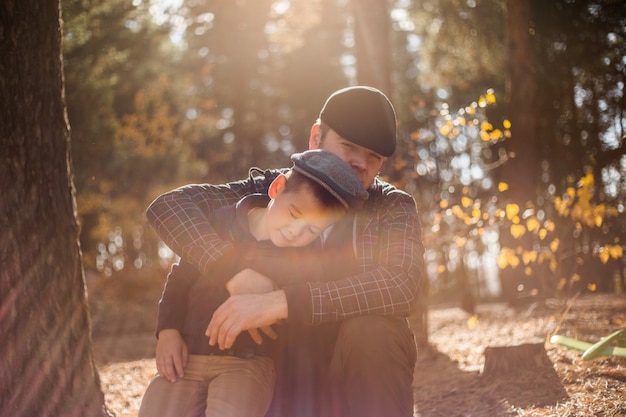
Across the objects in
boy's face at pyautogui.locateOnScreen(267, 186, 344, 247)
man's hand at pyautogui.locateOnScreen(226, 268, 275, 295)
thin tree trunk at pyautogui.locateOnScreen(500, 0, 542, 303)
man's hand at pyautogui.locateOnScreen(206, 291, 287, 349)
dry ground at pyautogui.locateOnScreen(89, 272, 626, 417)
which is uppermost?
thin tree trunk at pyautogui.locateOnScreen(500, 0, 542, 303)

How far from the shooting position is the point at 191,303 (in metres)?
2.71

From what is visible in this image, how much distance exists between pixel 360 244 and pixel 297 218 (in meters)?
0.33

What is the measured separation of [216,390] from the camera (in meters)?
2.52

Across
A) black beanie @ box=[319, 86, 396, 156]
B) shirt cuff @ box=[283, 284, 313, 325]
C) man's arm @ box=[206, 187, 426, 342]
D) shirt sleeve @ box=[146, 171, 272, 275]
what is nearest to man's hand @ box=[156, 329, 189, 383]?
man's arm @ box=[206, 187, 426, 342]

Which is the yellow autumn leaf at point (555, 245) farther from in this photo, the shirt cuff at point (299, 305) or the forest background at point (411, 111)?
the shirt cuff at point (299, 305)

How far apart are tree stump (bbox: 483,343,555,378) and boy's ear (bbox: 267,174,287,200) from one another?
8.03 feet

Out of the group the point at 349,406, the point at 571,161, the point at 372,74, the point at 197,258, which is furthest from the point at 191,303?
the point at 571,161

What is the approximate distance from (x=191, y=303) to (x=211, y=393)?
0.39 meters

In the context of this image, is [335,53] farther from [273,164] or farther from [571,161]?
[571,161]

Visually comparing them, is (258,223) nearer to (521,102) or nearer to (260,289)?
(260,289)

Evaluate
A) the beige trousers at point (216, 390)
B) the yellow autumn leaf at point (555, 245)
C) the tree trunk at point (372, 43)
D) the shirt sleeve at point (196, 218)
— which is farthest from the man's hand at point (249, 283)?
the yellow autumn leaf at point (555, 245)

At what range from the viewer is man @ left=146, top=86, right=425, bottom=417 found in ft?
7.73

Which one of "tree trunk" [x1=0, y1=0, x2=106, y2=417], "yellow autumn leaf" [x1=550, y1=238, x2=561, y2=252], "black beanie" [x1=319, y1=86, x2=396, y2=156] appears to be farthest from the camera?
"yellow autumn leaf" [x1=550, y1=238, x2=561, y2=252]

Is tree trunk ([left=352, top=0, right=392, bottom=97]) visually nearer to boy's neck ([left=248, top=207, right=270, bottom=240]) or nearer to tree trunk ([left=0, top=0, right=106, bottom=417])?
tree trunk ([left=0, top=0, right=106, bottom=417])
